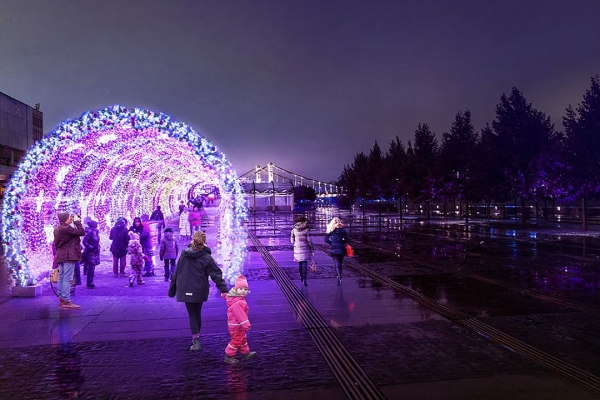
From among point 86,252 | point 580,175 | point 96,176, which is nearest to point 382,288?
point 86,252

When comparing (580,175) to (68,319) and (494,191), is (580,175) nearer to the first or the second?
(494,191)

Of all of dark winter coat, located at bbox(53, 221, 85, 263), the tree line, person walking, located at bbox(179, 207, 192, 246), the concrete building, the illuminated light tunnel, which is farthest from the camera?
the concrete building

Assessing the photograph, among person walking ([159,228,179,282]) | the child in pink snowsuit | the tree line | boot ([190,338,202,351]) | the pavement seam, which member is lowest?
the pavement seam

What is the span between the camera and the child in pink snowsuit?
5.95 m

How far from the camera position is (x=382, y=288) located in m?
10.7

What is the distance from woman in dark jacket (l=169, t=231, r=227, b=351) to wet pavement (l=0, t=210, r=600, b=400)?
473mm

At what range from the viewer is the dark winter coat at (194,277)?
20.8ft

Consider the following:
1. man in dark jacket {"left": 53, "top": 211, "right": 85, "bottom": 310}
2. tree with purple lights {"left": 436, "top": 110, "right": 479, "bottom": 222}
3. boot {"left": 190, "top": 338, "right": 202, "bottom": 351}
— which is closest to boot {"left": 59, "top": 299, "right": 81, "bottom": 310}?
man in dark jacket {"left": 53, "top": 211, "right": 85, "bottom": 310}

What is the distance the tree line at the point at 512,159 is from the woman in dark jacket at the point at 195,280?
85.3 feet

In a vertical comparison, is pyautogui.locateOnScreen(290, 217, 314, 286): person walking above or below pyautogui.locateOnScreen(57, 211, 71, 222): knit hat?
below

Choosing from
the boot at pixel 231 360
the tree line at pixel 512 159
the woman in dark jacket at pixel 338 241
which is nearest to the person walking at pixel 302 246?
the woman in dark jacket at pixel 338 241

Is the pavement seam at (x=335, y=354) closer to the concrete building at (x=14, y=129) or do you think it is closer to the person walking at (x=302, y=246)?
the person walking at (x=302, y=246)

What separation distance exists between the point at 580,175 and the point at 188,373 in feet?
89.6

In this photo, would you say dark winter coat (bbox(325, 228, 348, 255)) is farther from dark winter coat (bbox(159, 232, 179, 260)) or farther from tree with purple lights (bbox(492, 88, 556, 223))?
tree with purple lights (bbox(492, 88, 556, 223))
